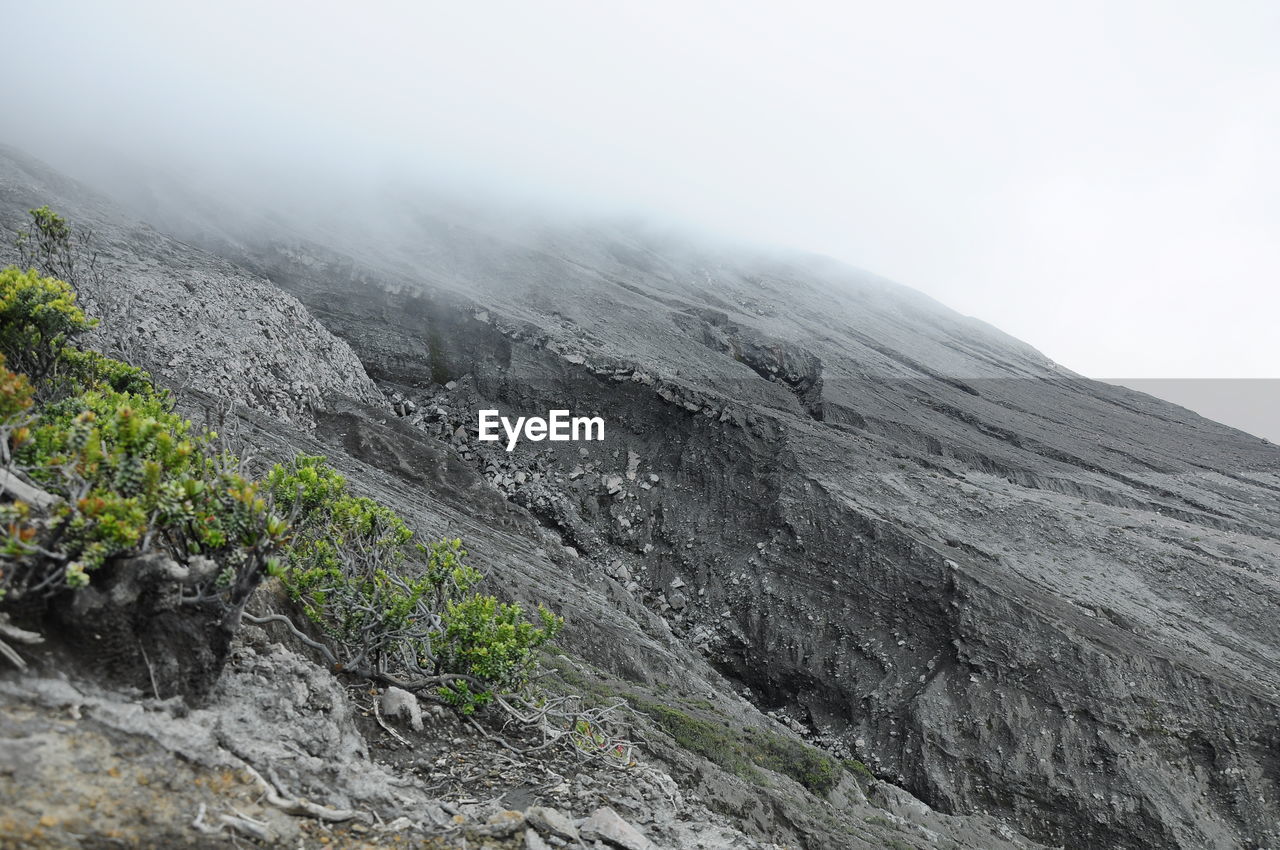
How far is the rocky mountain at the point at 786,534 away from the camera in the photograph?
14844 mm

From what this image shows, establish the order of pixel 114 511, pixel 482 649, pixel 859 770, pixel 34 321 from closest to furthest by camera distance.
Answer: pixel 114 511
pixel 482 649
pixel 34 321
pixel 859 770

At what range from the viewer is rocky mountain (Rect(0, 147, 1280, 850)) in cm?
1484

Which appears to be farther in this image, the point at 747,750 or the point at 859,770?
the point at 859,770

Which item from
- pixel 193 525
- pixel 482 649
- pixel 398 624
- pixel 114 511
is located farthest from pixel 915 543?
pixel 114 511

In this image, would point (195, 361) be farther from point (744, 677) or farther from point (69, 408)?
point (744, 677)

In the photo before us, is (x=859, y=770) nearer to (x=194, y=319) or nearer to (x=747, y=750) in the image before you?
(x=747, y=750)

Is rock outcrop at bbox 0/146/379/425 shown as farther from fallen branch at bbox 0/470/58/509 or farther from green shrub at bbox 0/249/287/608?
fallen branch at bbox 0/470/58/509

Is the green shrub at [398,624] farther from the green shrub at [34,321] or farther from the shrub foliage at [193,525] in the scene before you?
the green shrub at [34,321]

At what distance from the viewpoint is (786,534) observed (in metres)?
22.8

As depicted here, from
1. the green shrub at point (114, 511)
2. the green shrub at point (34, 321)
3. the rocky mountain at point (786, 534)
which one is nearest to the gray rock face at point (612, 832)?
the rocky mountain at point (786, 534)

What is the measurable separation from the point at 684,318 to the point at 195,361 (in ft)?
87.2

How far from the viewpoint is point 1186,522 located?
28.5 metres

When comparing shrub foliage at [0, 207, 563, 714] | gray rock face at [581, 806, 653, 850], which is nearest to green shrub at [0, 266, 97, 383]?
shrub foliage at [0, 207, 563, 714]

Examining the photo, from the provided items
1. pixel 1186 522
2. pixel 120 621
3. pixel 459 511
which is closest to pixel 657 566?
pixel 459 511
